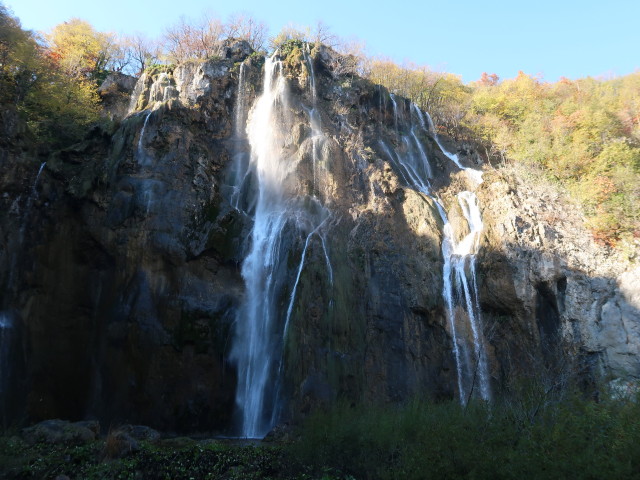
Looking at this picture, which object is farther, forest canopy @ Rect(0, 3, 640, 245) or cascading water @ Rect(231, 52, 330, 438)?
forest canopy @ Rect(0, 3, 640, 245)

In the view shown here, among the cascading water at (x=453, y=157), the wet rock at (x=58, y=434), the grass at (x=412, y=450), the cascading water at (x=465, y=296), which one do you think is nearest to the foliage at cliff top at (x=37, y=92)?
the wet rock at (x=58, y=434)

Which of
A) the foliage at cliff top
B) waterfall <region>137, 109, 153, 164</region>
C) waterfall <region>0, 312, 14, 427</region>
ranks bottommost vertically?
waterfall <region>0, 312, 14, 427</region>

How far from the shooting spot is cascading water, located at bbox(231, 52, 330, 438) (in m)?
17.2

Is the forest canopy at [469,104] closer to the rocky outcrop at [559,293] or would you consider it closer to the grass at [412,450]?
the rocky outcrop at [559,293]

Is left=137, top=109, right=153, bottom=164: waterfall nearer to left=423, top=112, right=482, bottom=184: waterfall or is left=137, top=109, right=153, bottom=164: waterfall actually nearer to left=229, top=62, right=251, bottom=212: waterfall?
left=229, top=62, right=251, bottom=212: waterfall

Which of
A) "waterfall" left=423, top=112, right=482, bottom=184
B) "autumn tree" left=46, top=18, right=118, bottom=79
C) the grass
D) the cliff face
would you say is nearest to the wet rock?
the grass

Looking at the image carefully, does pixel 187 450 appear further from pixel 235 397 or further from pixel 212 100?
pixel 212 100

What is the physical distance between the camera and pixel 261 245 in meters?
20.4

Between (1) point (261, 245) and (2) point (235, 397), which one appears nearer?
(2) point (235, 397)

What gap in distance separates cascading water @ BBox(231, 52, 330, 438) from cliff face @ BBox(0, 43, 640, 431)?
254mm

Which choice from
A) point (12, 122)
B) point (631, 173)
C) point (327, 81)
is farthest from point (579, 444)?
point (327, 81)

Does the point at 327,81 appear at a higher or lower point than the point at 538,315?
higher

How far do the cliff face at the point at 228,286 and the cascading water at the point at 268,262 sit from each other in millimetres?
254

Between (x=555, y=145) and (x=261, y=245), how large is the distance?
62.7 feet
